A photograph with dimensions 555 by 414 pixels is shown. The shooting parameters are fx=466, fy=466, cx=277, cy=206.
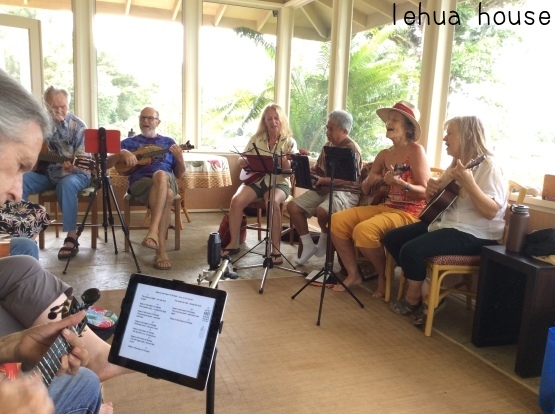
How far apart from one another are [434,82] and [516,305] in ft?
5.62

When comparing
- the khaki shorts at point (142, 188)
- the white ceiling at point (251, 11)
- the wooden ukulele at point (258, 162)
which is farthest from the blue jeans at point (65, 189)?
the white ceiling at point (251, 11)

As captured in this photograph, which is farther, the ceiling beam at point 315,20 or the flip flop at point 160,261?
the ceiling beam at point 315,20

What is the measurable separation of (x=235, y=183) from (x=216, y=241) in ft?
14.4

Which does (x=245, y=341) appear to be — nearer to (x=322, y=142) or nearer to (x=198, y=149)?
(x=322, y=142)

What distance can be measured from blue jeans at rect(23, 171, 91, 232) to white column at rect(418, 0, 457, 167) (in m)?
2.67

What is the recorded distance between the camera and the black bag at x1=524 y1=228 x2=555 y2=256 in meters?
2.07

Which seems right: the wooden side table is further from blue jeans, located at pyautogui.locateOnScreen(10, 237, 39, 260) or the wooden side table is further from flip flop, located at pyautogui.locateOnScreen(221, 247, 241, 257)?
blue jeans, located at pyautogui.locateOnScreen(10, 237, 39, 260)

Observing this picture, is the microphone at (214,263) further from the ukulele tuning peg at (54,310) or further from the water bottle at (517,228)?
the water bottle at (517,228)

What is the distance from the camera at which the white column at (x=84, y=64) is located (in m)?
4.88

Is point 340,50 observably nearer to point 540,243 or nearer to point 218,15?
point 218,15

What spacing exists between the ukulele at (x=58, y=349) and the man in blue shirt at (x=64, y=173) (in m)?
2.59

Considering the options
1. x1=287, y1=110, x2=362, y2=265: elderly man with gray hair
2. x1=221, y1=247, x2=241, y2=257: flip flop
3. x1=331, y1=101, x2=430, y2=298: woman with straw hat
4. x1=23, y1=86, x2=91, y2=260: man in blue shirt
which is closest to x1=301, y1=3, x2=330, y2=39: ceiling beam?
x1=287, y1=110, x2=362, y2=265: elderly man with gray hair

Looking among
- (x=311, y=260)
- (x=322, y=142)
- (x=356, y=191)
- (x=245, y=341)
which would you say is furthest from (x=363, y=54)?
(x=245, y=341)

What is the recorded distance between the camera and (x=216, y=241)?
130 cm
